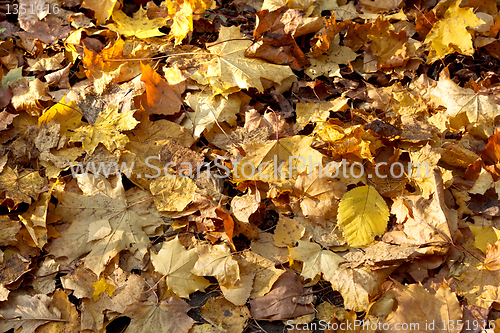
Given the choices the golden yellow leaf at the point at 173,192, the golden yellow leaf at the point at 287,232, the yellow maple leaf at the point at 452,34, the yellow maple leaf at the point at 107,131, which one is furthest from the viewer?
the yellow maple leaf at the point at 452,34

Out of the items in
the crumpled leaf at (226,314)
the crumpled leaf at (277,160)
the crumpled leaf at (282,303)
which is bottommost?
the crumpled leaf at (226,314)

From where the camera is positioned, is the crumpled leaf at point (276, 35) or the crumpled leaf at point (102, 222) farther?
the crumpled leaf at point (276, 35)

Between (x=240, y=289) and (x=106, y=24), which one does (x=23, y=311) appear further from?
(x=106, y=24)

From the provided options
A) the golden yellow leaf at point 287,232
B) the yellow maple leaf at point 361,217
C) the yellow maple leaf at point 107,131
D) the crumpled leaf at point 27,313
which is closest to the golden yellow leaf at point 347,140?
the yellow maple leaf at point 361,217

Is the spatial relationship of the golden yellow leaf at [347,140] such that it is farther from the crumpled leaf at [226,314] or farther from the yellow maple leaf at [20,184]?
the yellow maple leaf at [20,184]

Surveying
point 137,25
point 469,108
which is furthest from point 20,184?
point 469,108

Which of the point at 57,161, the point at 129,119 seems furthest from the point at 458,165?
the point at 57,161

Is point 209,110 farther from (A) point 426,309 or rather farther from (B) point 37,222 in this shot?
(A) point 426,309
